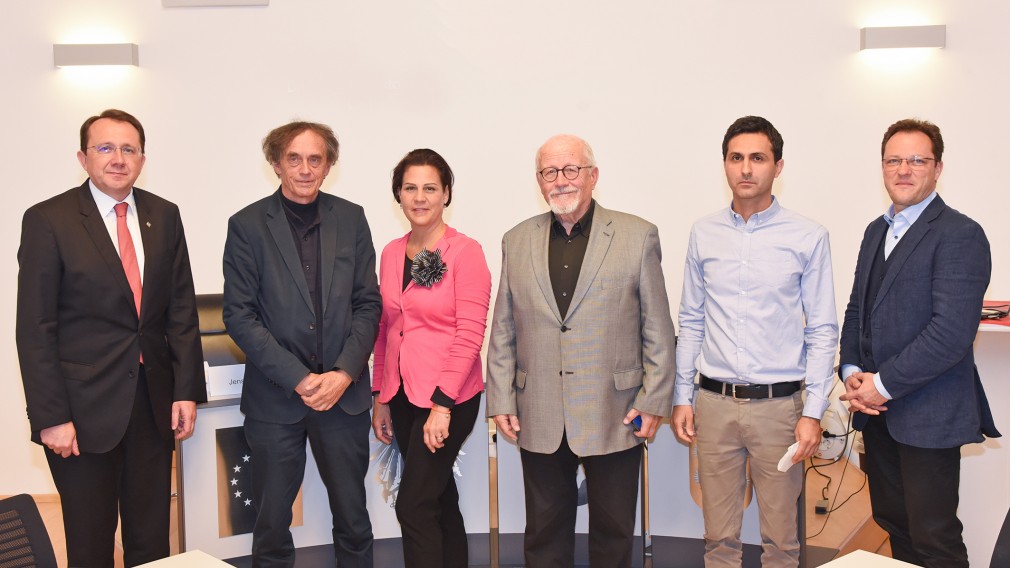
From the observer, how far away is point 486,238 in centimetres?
504

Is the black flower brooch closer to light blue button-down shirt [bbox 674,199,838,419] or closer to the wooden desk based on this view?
light blue button-down shirt [bbox 674,199,838,419]

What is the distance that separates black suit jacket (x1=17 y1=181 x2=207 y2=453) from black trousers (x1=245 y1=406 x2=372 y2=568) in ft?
1.24

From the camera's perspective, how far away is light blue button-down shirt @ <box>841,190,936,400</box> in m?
2.64

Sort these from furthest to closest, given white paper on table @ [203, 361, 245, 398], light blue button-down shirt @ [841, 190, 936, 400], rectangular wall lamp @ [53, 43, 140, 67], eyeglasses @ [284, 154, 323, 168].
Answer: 1. rectangular wall lamp @ [53, 43, 140, 67]
2. white paper on table @ [203, 361, 245, 398]
3. eyeglasses @ [284, 154, 323, 168]
4. light blue button-down shirt @ [841, 190, 936, 400]

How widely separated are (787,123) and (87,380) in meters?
4.18

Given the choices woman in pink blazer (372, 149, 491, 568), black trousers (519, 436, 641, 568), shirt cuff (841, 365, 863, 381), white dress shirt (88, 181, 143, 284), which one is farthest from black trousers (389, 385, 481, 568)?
shirt cuff (841, 365, 863, 381)

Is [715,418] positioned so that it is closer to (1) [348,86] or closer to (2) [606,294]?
(2) [606,294]

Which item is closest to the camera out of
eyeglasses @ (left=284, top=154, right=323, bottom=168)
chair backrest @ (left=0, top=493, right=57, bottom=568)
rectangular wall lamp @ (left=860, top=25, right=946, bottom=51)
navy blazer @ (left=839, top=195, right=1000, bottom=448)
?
chair backrest @ (left=0, top=493, right=57, bottom=568)

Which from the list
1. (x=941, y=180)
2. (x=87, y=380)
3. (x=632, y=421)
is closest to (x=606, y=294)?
(x=632, y=421)

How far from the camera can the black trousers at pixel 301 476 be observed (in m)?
2.83

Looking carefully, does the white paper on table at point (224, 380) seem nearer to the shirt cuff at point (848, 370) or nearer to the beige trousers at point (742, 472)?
the beige trousers at point (742, 472)

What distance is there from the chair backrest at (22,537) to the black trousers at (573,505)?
1.53 m

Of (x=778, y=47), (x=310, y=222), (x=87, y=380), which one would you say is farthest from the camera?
(x=778, y=47)

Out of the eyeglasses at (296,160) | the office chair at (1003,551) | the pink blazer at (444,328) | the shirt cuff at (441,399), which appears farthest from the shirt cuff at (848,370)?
the eyeglasses at (296,160)
